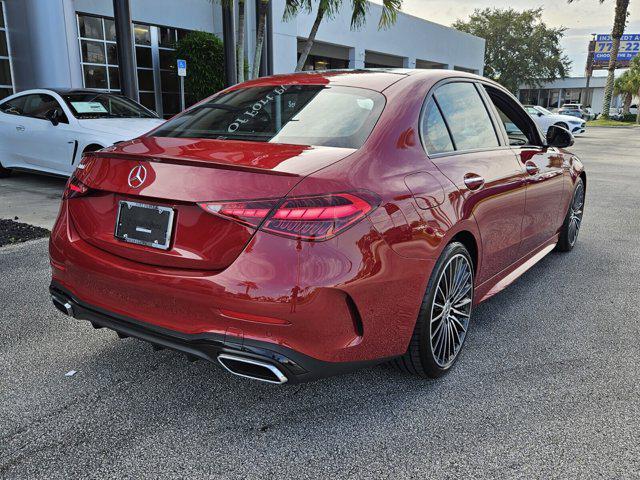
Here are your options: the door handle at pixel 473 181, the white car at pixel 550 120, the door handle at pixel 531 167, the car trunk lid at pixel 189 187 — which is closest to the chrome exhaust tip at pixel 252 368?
the car trunk lid at pixel 189 187

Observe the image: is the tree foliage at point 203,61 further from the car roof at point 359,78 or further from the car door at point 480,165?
the car door at point 480,165

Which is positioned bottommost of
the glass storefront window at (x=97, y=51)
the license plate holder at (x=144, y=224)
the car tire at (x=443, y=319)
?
the car tire at (x=443, y=319)

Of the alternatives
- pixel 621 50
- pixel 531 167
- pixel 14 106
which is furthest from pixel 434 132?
pixel 621 50

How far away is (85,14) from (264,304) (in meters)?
16.5

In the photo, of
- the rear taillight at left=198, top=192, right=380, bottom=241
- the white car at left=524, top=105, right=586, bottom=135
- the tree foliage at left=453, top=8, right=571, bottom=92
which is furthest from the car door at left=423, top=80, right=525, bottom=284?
the tree foliage at left=453, top=8, right=571, bottom=92

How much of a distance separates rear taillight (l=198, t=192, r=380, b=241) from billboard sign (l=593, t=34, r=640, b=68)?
64696 mm

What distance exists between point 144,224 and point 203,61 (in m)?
15.5

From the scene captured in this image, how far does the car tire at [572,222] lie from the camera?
208 inches

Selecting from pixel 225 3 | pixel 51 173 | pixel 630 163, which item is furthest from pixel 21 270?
pixel 630 163

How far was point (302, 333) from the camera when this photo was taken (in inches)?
85.0

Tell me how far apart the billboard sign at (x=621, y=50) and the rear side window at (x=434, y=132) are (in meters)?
63.5

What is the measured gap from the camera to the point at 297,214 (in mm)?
2129

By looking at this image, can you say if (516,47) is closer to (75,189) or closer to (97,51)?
(97,51)

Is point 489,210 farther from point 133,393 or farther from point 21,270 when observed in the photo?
point 21,270
